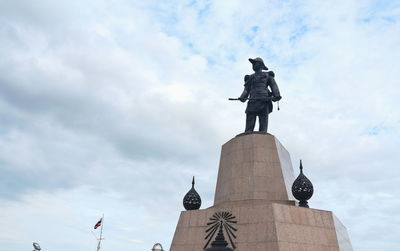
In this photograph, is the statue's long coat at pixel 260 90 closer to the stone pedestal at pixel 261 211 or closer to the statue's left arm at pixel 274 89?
the statue's left arm at pixel 274 89

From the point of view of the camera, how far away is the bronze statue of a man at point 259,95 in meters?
19.3

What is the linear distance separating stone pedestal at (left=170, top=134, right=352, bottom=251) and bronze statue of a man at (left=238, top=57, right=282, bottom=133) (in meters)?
1.21

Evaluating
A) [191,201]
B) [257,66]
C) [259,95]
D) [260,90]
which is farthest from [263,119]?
[191,201]

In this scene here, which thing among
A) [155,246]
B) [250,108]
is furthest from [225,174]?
[155,246]

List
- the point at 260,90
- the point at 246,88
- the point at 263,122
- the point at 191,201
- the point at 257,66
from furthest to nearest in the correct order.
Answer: the point at 246,88 < the point at 257,66 < the point at 260,90 < the point at 263,122 < the point at 191,201

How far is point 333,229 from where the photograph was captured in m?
15.0

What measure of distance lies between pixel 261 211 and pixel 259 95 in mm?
6980

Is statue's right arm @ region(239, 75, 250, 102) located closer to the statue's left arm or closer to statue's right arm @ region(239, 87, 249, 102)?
statue's right arm @ region(239, 87, 249, 102)

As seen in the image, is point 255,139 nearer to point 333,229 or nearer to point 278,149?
point 278,149

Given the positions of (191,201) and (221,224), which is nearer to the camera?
(221,224)

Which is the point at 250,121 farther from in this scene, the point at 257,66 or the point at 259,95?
the point at 257,66

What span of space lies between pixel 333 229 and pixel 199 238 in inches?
208

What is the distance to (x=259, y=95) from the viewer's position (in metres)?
19.5

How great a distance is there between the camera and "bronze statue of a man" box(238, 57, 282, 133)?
63.4 feet
